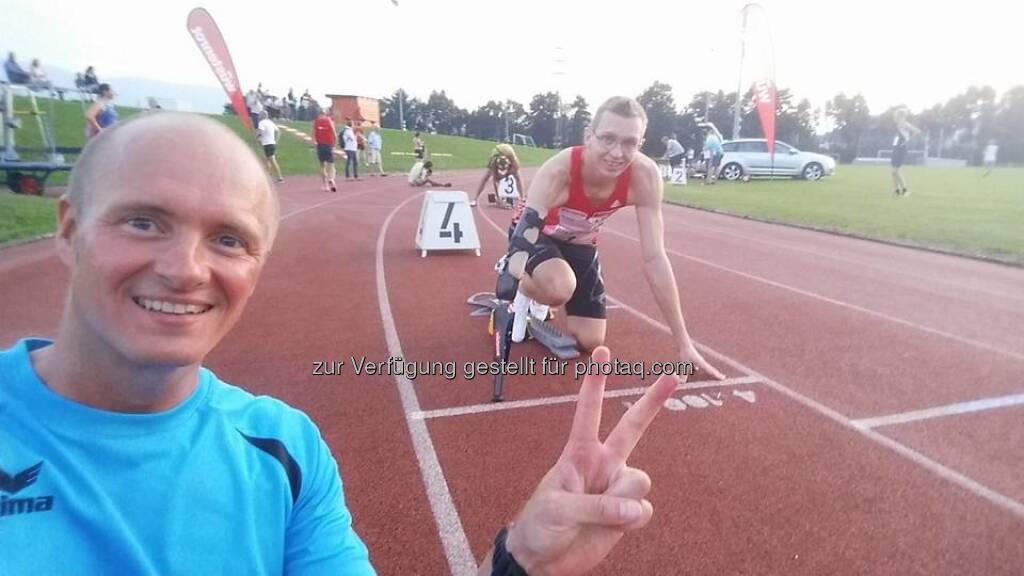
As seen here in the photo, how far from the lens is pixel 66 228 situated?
47.6 inches

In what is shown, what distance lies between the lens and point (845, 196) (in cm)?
1770

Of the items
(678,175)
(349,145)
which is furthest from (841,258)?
(349,145)

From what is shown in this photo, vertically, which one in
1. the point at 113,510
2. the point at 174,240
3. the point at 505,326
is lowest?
the point at 505,326

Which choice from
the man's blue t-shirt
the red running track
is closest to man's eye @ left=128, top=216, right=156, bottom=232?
the man's blue t-shirt

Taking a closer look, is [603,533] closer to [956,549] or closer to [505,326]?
[956,549]

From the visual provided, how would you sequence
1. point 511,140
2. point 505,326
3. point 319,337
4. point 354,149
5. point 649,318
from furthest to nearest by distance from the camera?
point 511,140 → point 354,149 → point 649,318 → point 319,337 → point 505,326

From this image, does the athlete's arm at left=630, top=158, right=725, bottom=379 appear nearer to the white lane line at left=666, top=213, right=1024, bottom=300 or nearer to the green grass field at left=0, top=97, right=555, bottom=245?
the green grass field at left=0, top=97, right=555, bottom=245

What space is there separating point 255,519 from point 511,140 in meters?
71.3

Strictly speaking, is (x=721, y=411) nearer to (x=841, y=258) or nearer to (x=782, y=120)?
(x=841, y=258)

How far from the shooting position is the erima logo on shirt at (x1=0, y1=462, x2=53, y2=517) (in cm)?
103

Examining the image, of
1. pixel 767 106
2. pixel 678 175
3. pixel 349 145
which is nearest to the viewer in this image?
pixel 767 106

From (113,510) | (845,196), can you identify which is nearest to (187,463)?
(113,510)

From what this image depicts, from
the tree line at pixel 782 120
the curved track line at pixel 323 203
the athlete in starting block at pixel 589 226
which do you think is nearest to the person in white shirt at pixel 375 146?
the curved track line at pixel 323 203

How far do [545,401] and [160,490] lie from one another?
2.88 meters
